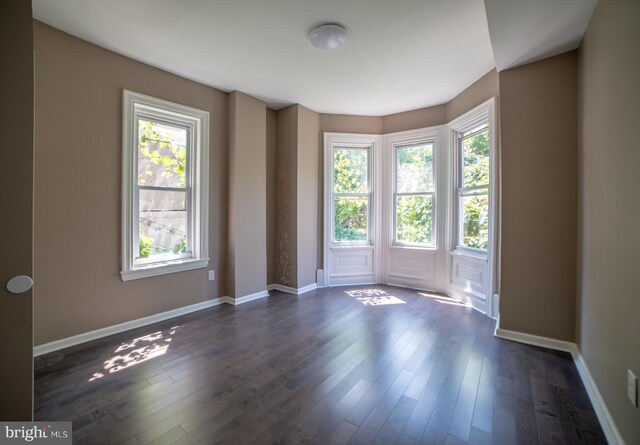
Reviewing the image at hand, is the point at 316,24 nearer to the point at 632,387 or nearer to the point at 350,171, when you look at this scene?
the point at 350,171

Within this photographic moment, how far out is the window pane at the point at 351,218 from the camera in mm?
4809

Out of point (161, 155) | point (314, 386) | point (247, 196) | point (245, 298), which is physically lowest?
point (314, 386)

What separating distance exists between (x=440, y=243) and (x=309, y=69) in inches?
116

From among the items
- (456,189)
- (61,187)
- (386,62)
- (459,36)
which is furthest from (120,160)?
(456,189)

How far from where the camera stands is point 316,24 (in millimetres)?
2430

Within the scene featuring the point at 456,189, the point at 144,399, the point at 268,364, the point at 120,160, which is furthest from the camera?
the point at 456,189

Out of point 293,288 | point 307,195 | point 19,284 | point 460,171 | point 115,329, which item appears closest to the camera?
point 19,284

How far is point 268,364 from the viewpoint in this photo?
7.63ft

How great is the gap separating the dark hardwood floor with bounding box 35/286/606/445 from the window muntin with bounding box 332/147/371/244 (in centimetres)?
190

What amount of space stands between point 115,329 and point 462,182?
174 inches

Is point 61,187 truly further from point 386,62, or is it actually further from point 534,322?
point 534,322

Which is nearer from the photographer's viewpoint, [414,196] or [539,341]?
[539,341]

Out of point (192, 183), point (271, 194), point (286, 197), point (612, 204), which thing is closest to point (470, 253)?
point (612, 204)

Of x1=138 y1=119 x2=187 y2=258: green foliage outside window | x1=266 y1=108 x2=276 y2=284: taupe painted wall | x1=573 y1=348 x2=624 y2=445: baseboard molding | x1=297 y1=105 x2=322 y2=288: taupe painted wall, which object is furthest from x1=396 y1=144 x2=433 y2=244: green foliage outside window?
x1=138 y1=119 x2=187 y2=258: green foliage outside window
